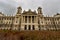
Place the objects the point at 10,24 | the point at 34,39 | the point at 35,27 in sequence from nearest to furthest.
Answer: the point at 34,39 < the point at 35,27 < the point at 10,24

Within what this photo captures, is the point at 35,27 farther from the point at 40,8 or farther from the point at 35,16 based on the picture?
the point at 40,8

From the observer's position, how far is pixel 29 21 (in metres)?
81.2

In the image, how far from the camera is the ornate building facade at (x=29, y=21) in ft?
256

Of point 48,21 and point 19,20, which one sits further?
point 48,21

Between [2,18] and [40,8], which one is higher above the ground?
[40,8]

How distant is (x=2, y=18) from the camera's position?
288 ft

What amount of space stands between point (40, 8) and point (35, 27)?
17089 millimetres

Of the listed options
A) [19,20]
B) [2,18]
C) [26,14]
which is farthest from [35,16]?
[2,18]

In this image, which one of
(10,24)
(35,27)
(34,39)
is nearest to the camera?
(34,39)

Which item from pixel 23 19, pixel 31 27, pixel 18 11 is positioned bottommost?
pixel 31 27

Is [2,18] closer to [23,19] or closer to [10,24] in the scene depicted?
[10,24]

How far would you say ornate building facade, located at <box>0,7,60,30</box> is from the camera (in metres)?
78.1

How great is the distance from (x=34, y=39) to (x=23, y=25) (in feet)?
211

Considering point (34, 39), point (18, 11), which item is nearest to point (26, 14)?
point (18, 11)
